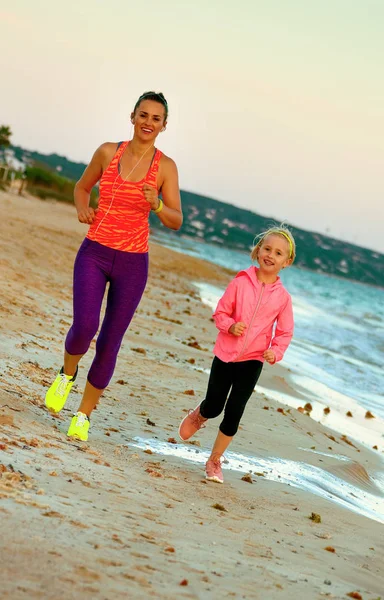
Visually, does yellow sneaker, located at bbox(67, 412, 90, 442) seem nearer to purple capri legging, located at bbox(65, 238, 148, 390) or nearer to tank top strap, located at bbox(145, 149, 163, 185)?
purple capri legging, located at bbox(65, 238, 148, 390)

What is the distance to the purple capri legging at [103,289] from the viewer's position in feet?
16.4

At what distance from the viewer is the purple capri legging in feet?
16.4

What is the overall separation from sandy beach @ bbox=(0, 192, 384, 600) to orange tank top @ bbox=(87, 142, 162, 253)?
1193mm

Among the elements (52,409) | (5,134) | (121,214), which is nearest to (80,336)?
(52,409)

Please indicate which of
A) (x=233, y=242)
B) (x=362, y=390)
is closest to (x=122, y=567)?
(x=362, y=390)

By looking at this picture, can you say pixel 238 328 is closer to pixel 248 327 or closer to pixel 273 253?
pixel 248 327

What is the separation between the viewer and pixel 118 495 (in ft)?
12.9

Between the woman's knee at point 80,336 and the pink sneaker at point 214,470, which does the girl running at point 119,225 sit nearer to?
the woman's knee at point 80,336

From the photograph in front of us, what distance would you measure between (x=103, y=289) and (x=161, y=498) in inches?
56.7

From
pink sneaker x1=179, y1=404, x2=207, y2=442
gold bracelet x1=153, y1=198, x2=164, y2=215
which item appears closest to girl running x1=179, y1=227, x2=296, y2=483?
pink sneaker x1=179, y1=404, x2=207, y2=442

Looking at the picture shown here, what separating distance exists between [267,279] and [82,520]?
2.34 metres


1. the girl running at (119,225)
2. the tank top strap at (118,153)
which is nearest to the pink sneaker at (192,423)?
the girl running at (119,225)

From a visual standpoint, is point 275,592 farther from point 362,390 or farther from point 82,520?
point 362,390

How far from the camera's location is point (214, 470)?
517 centimetres
